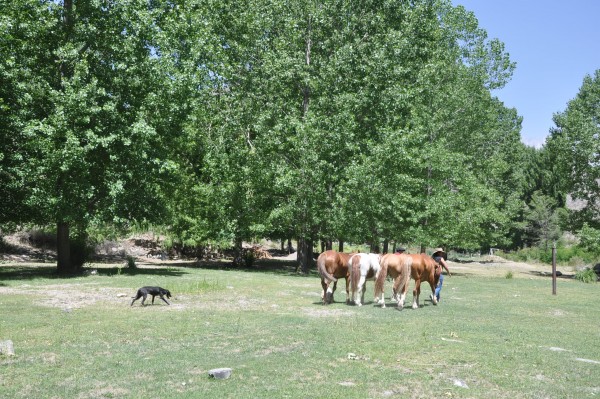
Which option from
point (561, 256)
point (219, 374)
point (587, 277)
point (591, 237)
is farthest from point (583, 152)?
point (219, 374)

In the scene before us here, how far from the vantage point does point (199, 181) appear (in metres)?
40.5

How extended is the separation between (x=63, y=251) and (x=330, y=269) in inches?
620

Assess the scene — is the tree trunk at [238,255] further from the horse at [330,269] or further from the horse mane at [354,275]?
the horse mane at [354,275]

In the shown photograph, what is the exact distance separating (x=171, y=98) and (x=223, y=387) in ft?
74.5

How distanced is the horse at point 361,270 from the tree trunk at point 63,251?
16.0 m

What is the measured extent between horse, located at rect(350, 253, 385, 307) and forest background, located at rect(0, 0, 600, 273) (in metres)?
13.0

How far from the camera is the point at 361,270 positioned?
59.2 feet

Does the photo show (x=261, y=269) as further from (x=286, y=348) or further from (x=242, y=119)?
(x=286, y=348)

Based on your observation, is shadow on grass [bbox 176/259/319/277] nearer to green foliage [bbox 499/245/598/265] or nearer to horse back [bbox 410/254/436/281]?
horse back [bbox 410/254/436/281]

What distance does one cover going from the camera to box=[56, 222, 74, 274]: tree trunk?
27391mm

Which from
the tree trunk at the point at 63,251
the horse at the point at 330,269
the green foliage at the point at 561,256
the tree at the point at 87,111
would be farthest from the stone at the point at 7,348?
the green foliage at the point at 561,256

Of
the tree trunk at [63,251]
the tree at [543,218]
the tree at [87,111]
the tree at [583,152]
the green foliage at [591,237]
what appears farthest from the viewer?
the tree at [543,218]

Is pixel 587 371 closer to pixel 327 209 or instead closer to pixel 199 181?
pixel 327 209

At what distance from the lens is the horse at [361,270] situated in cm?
1797
